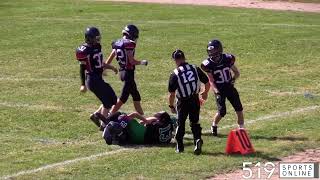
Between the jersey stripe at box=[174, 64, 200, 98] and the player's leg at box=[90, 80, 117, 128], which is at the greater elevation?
the jersey stripe at box=[174, 64, 200, 98]

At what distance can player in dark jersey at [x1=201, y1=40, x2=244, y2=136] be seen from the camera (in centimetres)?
1405

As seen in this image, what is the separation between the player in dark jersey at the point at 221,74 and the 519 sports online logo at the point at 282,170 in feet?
7.75

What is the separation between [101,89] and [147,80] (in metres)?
5.94

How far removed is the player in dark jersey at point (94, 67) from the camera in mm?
14703

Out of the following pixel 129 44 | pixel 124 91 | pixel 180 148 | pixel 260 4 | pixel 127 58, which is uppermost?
pixel 129 44

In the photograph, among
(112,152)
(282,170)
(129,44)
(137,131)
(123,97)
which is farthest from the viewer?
(123,97)

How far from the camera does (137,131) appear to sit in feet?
45.5

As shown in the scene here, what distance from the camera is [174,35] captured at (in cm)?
2902

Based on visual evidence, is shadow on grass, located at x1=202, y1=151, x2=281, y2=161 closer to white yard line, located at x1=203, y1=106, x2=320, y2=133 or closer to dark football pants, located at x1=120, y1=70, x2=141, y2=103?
white yard line, located at x1=203, y1=106, x2=320, y2=133

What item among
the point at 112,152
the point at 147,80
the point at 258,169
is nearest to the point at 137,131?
the point at 112,152

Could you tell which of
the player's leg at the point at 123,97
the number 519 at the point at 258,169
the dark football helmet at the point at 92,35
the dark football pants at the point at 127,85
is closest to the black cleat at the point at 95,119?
the player's leg at the point at 123,97

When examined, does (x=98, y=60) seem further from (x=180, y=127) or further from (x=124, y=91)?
(x=180, y=127)

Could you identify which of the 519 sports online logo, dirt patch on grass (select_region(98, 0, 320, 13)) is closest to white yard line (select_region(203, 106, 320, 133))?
the 519 sports online logo

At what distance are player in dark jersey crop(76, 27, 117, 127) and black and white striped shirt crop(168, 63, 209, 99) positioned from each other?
7.32 ft
